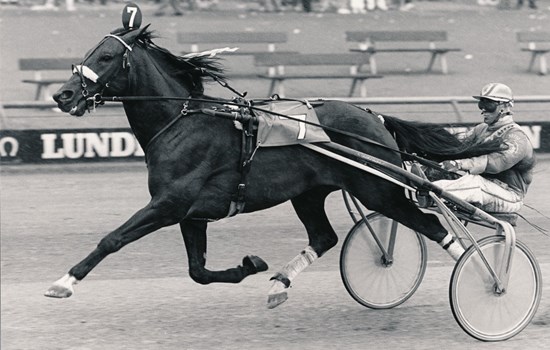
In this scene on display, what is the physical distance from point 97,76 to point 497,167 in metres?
2.64

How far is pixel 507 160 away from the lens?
23.6 ft

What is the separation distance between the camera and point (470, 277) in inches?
272

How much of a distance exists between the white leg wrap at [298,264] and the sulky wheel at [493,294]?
111cm

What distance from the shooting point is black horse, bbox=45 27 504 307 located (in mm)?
6855

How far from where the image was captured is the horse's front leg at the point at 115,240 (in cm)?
657

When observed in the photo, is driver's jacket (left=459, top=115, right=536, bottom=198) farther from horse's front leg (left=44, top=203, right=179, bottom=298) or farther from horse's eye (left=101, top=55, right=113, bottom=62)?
horse's eye (left=101, top=55, right=113, bottom=62)

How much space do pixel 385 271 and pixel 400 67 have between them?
13677 mm


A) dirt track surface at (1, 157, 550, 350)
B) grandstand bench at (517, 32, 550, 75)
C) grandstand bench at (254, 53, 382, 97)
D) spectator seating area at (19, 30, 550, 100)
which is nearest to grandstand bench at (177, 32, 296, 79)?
spectator seating area at (19, 30, 550, 100)

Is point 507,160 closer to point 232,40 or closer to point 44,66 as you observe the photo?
point 44,66

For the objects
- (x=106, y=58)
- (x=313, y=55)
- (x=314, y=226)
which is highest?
(x=106, y=58)

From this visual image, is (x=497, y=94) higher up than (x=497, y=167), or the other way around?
(x=497, y=94)

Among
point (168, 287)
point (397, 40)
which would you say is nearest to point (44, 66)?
point (397, 40)

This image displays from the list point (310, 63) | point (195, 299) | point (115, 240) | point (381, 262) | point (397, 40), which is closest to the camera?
point (115, 240)

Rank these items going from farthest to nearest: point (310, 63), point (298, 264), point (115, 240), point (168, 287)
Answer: point (310, 63) → point (168, 287) → point (298, 264) → point (115, 240)
